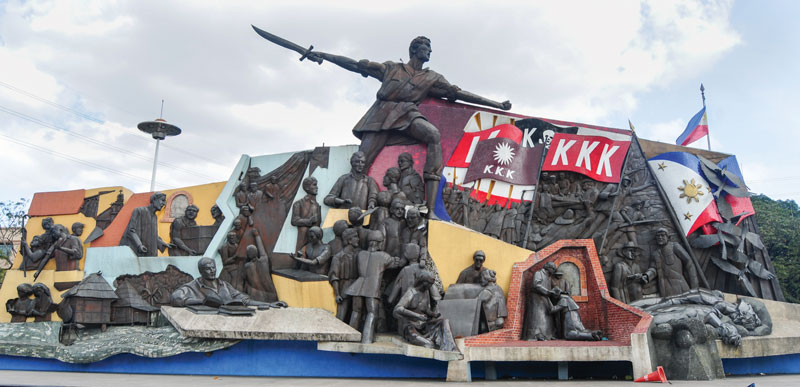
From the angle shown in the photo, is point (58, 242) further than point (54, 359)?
Yes

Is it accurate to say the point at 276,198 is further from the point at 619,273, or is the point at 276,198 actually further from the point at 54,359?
the point at 619,273

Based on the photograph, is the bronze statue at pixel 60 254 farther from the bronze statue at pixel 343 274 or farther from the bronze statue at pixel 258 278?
the bronze statue at pixel 343 274

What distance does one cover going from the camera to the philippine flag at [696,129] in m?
16.1

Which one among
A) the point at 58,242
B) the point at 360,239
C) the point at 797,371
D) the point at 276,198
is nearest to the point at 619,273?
the point at 797,371

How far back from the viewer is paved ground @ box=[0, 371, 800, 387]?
29.3 ft

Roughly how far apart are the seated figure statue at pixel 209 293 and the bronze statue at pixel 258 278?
277 millimetres

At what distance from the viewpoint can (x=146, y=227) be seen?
14.4m

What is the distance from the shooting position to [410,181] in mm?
13672

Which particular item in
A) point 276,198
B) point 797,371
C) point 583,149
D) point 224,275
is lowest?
point 797,371

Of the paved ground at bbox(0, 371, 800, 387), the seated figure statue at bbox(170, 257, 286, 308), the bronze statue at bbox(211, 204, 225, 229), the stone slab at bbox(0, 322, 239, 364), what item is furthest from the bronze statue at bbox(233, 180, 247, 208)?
the paved ground at bbox(0, 371, 800, 387)

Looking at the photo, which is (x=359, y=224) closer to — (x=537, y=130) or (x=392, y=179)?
(x=392, y=179)

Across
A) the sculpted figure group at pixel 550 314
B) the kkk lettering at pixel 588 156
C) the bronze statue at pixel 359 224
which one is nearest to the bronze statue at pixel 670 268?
the kkk lettering at pixel 588 156

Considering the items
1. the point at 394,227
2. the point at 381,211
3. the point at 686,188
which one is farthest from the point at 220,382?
the point at 686,188

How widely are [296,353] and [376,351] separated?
6.19 feet
